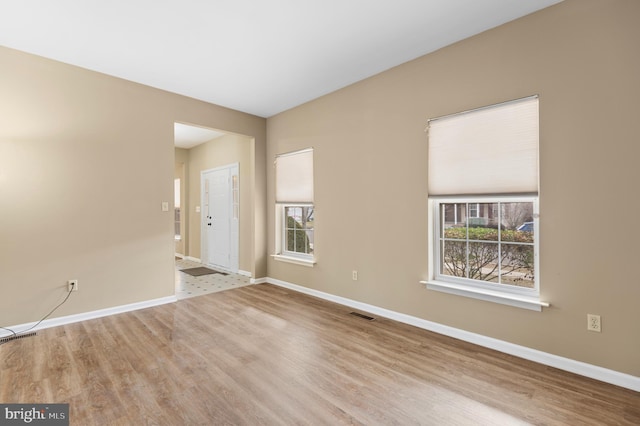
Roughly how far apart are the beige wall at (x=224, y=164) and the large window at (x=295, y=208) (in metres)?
0.60

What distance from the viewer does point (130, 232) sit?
12.7 ft

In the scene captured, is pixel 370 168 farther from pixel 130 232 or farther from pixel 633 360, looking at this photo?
pixel 130 232

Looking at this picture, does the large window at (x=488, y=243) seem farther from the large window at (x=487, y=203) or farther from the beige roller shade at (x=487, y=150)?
the beige roller shade at (x=487, y=150)

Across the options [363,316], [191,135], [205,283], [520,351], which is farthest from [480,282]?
[191,135]

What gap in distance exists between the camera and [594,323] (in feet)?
7.55

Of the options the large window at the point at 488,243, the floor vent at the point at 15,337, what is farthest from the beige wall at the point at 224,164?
the large window at the point at 488,243

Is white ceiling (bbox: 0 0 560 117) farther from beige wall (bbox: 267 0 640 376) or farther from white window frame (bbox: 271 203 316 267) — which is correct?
white window frame (bbox: 271 203 316 267)

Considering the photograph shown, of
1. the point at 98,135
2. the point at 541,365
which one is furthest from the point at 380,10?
the point at 98,135

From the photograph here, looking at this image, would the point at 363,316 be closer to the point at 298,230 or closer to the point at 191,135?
the point at 298,230

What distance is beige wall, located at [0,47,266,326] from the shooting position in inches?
125

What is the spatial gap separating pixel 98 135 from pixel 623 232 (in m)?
5.12

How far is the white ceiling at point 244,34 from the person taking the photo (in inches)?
98.2

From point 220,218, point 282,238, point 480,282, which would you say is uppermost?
point 220,218

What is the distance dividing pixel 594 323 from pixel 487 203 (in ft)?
3.93
